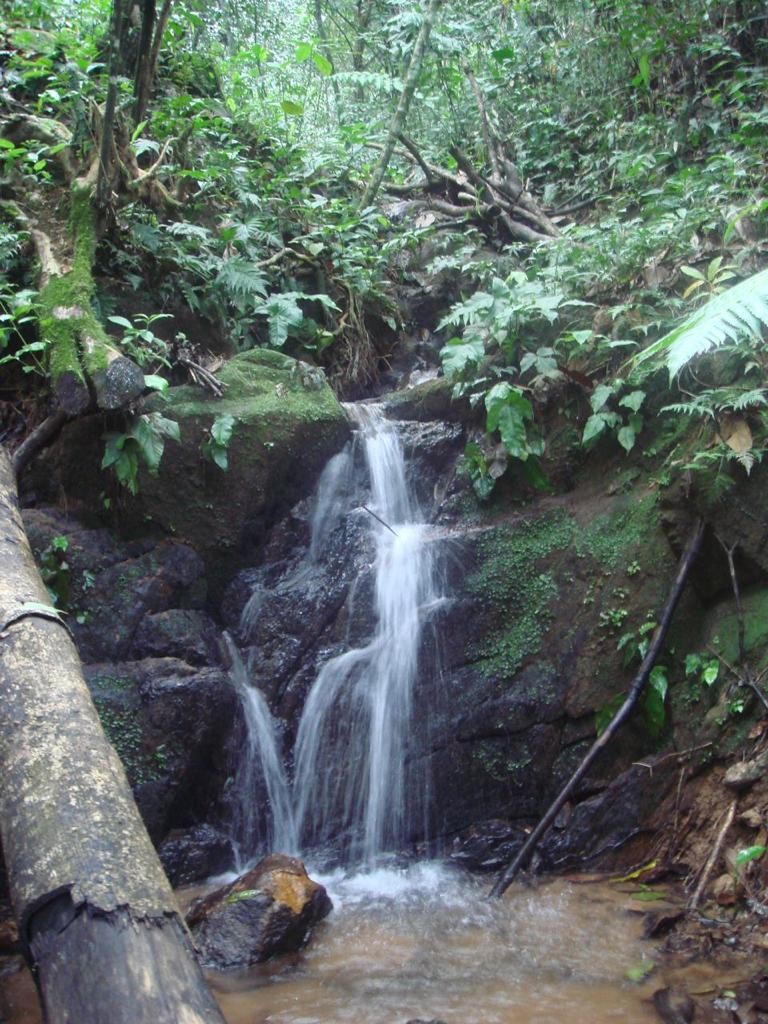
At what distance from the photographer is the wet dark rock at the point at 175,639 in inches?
219

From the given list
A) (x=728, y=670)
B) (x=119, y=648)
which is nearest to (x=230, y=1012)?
(x=119, y=648)

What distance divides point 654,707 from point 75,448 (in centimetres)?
433

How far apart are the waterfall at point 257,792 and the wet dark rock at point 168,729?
131 millimetres

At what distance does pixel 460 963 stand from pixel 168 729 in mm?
2389

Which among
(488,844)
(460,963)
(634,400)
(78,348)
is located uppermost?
(78,348)

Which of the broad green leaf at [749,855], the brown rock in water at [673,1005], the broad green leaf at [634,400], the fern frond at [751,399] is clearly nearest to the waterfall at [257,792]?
the brown rock in water at [673,1005]

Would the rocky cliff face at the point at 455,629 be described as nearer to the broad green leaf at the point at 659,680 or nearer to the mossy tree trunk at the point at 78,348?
the broad green leaf at the point at 659,680

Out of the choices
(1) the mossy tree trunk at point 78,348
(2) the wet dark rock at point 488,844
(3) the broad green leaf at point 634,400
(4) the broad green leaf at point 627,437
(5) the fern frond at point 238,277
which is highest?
(5) the fern frond at point 238,277

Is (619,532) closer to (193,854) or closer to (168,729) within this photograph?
(168,729)

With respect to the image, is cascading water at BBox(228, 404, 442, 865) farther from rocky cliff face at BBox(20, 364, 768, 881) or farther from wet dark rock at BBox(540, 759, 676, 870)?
wet dark rock at BBox(540, 759, 676, 870)

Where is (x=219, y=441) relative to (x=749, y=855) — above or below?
above

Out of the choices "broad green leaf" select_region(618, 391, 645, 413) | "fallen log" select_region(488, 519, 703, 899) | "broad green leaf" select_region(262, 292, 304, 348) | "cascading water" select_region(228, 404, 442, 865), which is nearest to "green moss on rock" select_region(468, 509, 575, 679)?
"cascading water" select_region(228, 404, 442, 865)

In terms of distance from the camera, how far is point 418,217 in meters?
10.0

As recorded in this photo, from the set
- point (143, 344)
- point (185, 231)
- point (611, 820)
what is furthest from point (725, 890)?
point (185, 231)
